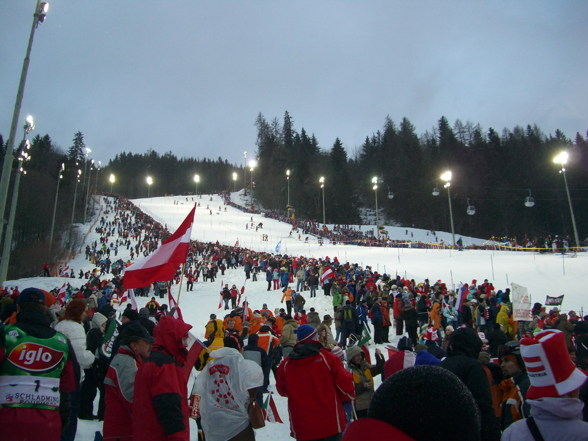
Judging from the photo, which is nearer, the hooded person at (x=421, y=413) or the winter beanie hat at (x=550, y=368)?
the hooded person at (x=421, y=413)

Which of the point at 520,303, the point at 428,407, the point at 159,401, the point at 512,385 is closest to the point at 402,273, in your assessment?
the point at 520,303

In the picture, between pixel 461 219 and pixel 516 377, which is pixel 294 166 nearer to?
pixel 461 219

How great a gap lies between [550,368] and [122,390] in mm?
2923

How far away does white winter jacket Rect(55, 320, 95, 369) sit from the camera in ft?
13.8

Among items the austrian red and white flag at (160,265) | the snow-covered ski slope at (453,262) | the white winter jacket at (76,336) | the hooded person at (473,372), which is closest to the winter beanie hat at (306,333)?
the hooded person at (473,372)

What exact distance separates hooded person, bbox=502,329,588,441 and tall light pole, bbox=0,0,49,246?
9.36 m

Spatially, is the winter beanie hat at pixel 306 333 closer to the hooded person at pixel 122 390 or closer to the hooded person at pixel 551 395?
the hooded person at pixel 122 390

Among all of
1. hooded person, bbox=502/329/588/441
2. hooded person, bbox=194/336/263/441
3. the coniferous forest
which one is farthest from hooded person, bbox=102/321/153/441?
the coniferous forest

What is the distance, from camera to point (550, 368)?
6.49 feet

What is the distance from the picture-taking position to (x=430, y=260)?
2683 centimetres

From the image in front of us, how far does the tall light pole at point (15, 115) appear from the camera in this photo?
8.33 m

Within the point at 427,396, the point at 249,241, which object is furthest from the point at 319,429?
the point at 249,241

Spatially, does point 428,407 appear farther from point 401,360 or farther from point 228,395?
point 401,360

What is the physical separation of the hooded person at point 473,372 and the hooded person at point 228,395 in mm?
1659
